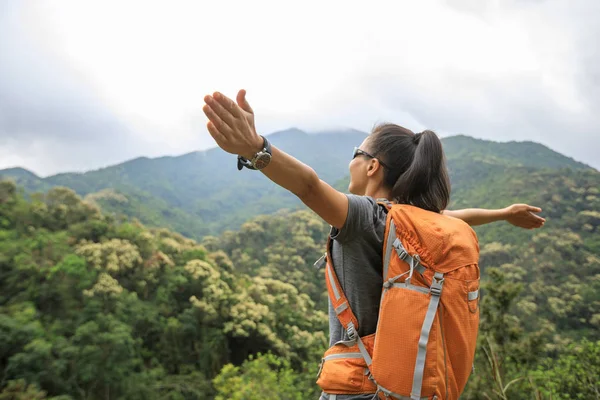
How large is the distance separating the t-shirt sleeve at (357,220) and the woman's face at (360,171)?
0.71ft

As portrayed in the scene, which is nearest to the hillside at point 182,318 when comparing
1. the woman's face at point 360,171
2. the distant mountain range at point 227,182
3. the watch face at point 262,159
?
the woman's face at point 360,171

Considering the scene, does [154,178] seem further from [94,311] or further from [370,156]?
[370,156]

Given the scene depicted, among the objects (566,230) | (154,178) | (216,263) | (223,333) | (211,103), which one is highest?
(154,178)

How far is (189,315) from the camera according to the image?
38.7 ft

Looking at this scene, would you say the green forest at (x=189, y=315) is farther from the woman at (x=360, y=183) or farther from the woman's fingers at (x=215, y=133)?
the woman's fingers at (x=215, y=133)

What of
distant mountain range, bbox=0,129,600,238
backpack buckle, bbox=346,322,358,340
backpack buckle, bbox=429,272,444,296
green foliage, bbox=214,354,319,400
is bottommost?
green foliage, bbox=214,354,319,400

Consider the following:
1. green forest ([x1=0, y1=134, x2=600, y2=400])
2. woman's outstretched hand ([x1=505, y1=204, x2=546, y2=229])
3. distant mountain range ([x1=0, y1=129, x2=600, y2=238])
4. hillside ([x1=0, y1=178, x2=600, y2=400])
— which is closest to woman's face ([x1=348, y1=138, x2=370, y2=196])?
woman's outstretched hand ([x1=505, y1=204, x2=546, y2=229])

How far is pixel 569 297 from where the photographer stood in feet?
53.2

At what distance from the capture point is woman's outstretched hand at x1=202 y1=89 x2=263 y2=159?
2.66 ft

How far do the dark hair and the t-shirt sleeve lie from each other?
0.62 ft

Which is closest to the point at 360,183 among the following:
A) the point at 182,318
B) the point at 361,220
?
the point at 361,220

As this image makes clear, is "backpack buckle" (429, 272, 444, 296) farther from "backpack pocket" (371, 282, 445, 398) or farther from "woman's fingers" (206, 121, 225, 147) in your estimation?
"woman's fingers" (206, 121, 225, 147)

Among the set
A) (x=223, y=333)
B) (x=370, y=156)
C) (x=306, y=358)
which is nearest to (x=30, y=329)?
(x=223, y=333)

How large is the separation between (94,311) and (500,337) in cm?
858
